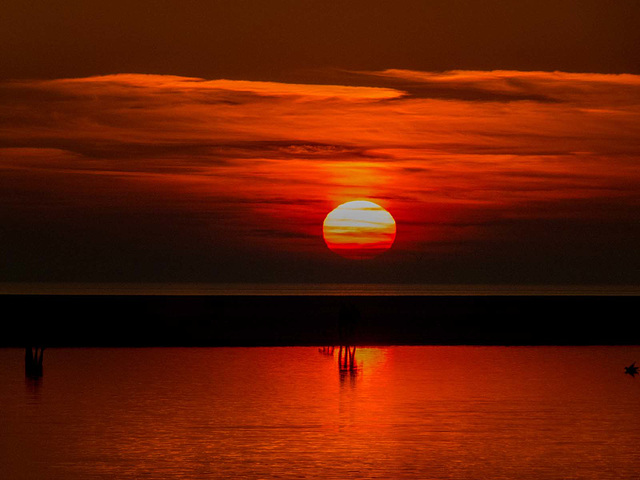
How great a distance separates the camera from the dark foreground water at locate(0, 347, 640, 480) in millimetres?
17484

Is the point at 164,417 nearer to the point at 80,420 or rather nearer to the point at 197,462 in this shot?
the point at 80,420

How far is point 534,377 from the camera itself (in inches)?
1190

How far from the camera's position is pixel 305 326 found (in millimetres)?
55094

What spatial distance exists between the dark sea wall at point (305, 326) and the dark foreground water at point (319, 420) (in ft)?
20.0

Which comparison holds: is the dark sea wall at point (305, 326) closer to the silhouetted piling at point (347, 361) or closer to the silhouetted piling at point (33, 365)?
the silhouetted piling at point (33, 365)

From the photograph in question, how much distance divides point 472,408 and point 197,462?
824cm

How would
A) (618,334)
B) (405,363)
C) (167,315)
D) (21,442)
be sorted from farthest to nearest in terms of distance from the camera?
(167,315) → (618,334) → (405,363) → (21,442)

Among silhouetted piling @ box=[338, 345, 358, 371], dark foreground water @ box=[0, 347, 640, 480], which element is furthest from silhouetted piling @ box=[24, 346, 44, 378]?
silhouetted piling @ box=[338, 345, 358, 371]

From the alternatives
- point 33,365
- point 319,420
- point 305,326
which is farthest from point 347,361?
point 305,326

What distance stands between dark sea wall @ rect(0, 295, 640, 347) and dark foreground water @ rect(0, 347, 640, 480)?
6089 mm

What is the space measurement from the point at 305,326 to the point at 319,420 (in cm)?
3316

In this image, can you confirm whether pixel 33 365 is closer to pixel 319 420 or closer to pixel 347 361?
pixel 347 361

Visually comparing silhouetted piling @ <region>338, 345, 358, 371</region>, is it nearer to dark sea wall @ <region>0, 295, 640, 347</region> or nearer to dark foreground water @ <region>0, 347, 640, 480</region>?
dark foreground water @ <region>0, 347, 640, 480</region>

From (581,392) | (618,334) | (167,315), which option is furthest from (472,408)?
(167,315)
